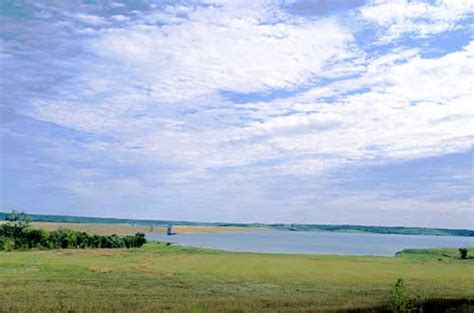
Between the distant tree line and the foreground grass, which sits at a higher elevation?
the distant tree line

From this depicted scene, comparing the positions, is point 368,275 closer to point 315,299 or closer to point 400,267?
point 400,267

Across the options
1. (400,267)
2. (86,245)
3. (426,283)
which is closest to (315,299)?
(426,283)

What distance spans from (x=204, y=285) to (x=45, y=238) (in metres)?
65.5

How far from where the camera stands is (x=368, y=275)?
61.7 m

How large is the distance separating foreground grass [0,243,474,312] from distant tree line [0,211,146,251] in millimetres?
27984

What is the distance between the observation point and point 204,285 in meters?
47.8

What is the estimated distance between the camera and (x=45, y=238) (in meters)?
105

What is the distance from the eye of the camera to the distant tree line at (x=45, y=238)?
10281 cm

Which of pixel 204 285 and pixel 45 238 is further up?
pixel 45 238

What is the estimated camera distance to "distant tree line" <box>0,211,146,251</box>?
103 meters

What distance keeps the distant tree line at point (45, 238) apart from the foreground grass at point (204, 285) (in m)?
28.0

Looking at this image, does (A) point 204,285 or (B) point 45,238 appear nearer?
(A) point 204,285

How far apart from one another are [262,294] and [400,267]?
36.8m

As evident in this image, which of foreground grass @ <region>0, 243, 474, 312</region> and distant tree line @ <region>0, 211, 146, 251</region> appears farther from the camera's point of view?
distant tree line @ <region>0, 211, 146, 251</region>
